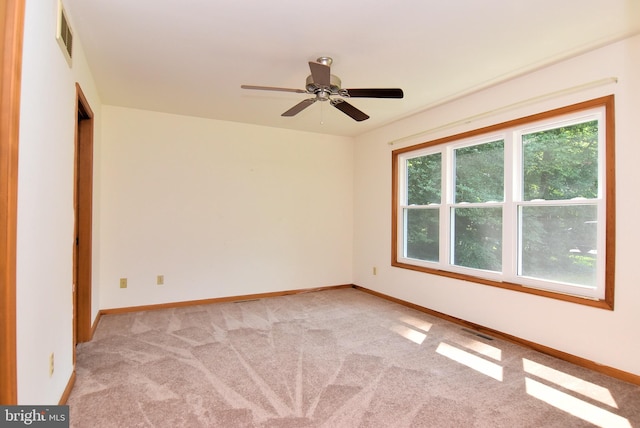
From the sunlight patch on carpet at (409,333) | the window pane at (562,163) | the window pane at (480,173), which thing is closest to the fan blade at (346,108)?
the window pane at (480,173)

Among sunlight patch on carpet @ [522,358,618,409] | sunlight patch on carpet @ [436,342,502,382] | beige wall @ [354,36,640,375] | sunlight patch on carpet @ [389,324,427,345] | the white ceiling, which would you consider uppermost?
the white ceiling

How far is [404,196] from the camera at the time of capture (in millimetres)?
4652

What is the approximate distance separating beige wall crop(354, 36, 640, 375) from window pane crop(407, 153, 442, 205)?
29cm

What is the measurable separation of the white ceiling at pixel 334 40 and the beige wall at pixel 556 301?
0.18m

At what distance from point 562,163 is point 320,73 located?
230cm

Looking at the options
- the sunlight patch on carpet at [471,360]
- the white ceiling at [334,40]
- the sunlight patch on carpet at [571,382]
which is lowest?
the sunlight patch on carpet at [571,382]

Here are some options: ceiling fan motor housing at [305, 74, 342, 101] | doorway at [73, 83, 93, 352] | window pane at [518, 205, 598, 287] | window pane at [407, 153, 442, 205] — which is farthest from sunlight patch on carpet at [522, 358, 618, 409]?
doorway at [73, 83, 93, 352]

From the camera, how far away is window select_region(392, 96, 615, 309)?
2635 mm

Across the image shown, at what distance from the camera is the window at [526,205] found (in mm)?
2635

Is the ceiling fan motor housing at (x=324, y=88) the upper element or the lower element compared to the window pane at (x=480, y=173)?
upper

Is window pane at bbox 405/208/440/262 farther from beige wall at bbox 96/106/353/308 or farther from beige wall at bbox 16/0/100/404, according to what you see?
beige wall at bbox 16/0/100/404

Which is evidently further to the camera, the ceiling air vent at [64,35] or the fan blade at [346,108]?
the fan blade at [346,108]

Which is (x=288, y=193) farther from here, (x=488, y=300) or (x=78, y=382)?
(x=78, y=382)

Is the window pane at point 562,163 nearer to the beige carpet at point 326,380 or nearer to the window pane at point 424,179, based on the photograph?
the window pane at point 424,179
